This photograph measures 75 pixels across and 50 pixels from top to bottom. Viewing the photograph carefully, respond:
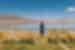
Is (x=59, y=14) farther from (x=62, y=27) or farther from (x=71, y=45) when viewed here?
(x=71, y=45)

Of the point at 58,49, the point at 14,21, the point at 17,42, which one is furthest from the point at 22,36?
the point at 58,49

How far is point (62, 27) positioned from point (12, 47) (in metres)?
0.52

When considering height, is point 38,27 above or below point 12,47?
above

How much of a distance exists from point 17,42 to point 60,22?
18.0 inches

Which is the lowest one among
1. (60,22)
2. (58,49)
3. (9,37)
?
(58,49)

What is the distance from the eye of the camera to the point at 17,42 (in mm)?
1820

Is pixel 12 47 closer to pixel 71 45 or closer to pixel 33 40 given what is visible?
pixel 33 40

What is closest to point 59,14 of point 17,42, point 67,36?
point 67,36

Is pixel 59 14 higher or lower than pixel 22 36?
higher

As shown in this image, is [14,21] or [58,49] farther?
[14,21]

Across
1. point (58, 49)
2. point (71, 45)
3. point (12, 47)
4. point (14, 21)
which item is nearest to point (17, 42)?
point (12, 47)

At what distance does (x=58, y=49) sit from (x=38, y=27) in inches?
11.2

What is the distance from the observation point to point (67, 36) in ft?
6.04

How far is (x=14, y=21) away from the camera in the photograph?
1923 millimetres
